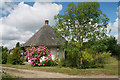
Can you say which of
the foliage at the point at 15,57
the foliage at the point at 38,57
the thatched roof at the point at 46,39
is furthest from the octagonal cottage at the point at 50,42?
the foliage at the point at 15,57

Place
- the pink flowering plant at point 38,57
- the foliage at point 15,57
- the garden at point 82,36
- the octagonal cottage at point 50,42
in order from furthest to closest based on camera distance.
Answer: the octagonal cottage at point 50,42
the foliage at point 15,57
the pink flowering plant at point 38,57
the garden at point 82,36

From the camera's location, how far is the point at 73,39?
34.7 ft

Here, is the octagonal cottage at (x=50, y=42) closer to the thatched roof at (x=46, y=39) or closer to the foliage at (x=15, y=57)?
the thatched roof at (x=46, y=39)

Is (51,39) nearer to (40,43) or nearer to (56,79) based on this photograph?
(40,43)

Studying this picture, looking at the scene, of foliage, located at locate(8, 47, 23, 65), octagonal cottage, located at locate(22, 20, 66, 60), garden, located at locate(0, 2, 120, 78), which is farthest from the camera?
octagonal cottage, located at locate(22, 20, 66, 60)

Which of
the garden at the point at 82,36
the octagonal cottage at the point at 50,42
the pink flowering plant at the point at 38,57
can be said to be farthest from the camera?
the octagonal cottage at the point at 50,42

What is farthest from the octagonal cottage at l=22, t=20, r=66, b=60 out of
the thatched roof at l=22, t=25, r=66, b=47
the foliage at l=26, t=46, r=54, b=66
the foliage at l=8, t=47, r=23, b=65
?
the foliage at l=8, t=47, r=23, b=65

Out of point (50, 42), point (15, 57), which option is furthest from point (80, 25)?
point (15, 57)

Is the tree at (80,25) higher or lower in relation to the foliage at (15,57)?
higher

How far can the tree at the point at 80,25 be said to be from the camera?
9.90 meters

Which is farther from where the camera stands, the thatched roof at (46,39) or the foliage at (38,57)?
the thatched roof at (46,39)

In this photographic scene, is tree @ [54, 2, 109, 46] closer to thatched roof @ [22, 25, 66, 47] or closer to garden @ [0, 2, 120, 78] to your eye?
garden @ [0, 2, 120, 78]

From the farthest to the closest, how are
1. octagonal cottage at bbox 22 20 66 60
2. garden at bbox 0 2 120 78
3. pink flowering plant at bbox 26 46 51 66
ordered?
octagonal cottage at bbox 22 20 66 60 < pink flowering plant at bbox 26 46 51 66 < garden at bbox 0 2 120 78

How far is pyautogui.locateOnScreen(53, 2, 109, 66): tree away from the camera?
9.90 meters
